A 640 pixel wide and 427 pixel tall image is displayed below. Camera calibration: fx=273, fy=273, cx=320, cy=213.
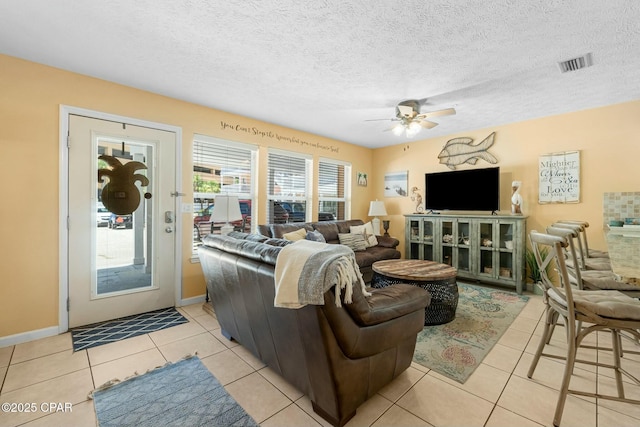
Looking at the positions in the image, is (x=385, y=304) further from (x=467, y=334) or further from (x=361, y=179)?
(x=361, y=179)

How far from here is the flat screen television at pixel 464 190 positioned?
426cm

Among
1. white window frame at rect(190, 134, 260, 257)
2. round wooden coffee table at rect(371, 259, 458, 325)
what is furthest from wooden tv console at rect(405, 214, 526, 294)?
white window frame at rect(190, 134, 260, 257)

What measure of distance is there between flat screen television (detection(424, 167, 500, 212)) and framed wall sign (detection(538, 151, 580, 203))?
0.56 m

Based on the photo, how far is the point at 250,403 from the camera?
1706 mm

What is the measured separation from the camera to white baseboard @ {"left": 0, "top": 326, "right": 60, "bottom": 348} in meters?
2.41

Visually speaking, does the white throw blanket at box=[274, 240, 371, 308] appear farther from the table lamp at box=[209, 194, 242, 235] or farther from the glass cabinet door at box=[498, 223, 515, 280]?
the glass cabinet door at box=[498, 223, 515, 280]

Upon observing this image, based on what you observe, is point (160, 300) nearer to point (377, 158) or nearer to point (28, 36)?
point (28, 36)

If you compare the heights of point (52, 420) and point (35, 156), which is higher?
point (35, 156)

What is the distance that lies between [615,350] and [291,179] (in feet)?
→ 13.5

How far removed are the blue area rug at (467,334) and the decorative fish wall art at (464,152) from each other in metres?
2.22

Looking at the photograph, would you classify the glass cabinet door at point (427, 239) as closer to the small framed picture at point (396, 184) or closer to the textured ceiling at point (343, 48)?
the small framed picture at point (396, 184)

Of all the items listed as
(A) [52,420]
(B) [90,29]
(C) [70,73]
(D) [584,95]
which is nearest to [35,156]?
(C) [70,73]

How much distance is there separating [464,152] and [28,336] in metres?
6.07

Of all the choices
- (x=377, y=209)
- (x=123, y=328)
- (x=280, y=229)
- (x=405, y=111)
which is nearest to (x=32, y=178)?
(x=123, y=328)
